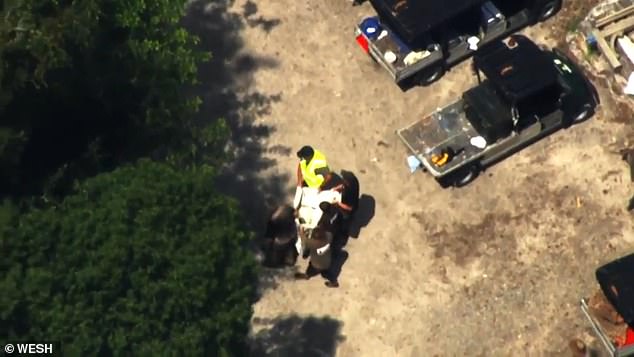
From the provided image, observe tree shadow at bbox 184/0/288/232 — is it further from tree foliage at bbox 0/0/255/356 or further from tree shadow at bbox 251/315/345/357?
tree foliage at bbox 0/0/255/356

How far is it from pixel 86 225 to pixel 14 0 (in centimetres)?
443

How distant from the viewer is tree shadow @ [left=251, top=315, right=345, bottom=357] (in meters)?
24.7

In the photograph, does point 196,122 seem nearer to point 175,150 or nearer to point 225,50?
point 225,50

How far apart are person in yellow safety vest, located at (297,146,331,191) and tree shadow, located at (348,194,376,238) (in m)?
1.63

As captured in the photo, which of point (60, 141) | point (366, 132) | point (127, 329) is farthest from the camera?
point (366, 132)

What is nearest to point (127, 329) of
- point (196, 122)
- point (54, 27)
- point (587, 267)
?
point (54, 27)

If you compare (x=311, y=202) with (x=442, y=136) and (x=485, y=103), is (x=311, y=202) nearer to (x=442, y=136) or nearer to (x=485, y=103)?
(x=442, y=136)

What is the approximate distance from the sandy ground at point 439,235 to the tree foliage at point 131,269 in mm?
4232

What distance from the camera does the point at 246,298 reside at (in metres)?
21.1

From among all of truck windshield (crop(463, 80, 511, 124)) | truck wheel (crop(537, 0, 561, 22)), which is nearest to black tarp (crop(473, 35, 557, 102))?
truck windshield (crop(463, 80, 511, 124))

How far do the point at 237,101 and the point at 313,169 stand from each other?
410cm

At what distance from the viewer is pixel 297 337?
24844 millimetres

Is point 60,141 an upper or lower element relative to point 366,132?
upper

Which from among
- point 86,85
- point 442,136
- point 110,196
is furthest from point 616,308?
point 86,85
